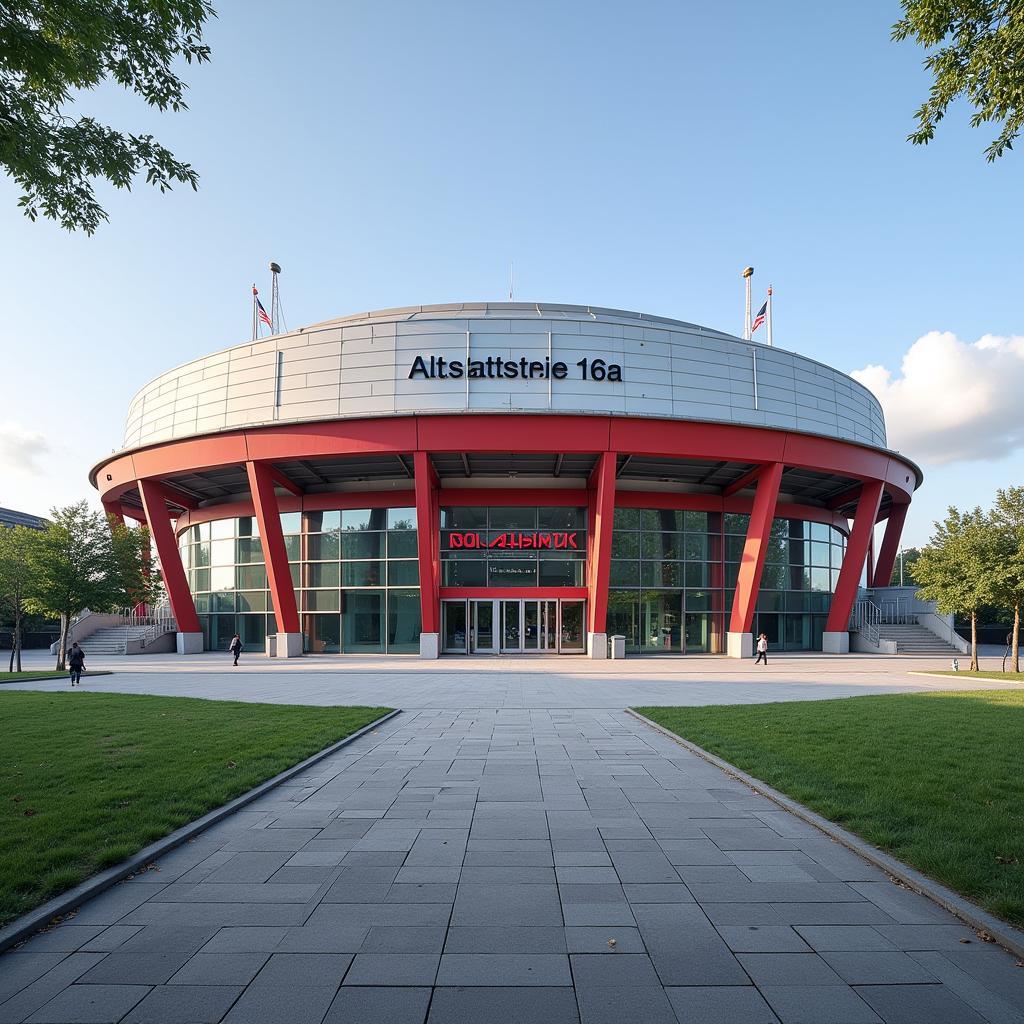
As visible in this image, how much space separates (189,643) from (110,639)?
25.2 ft

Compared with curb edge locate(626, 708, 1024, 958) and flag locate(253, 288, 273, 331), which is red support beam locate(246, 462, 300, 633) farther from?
curb edge locate(626, 708, 1024, 958)

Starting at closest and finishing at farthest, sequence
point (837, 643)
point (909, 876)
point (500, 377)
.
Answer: point (909, 876) < point (500, 377) < point (837, 643)

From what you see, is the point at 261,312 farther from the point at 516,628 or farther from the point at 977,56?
the point at 977,56

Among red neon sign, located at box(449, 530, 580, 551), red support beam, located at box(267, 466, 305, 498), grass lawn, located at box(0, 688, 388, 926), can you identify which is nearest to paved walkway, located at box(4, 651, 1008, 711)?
grass lawn, located at box(0, 688, 388, 926)

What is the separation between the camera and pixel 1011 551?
27.2m

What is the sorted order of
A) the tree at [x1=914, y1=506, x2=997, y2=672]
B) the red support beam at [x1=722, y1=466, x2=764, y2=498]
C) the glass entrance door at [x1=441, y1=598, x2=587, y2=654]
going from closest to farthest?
the tree at [x1=914, y1=506, x2=997, y2=672] < the red support beam at [x1=722, y1=466, x2=764, y2=498] < the glass entrance door at [x1=441, y1=598, x2=587, y2=654]

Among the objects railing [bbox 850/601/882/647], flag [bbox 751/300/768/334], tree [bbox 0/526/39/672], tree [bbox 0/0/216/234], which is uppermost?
flag [bbox 751/300/768/334]

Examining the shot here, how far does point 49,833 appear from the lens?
6.43 metres

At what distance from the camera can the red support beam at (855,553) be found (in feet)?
123

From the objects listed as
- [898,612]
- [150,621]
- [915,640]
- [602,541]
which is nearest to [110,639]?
[150,621]

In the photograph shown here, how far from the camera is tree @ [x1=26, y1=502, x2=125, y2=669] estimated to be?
28.8m

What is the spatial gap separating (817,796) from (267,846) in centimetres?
616

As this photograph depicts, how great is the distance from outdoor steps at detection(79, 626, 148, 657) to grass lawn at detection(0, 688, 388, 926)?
1050 inches

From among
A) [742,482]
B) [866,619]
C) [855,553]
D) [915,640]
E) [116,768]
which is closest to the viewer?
[116,768]
